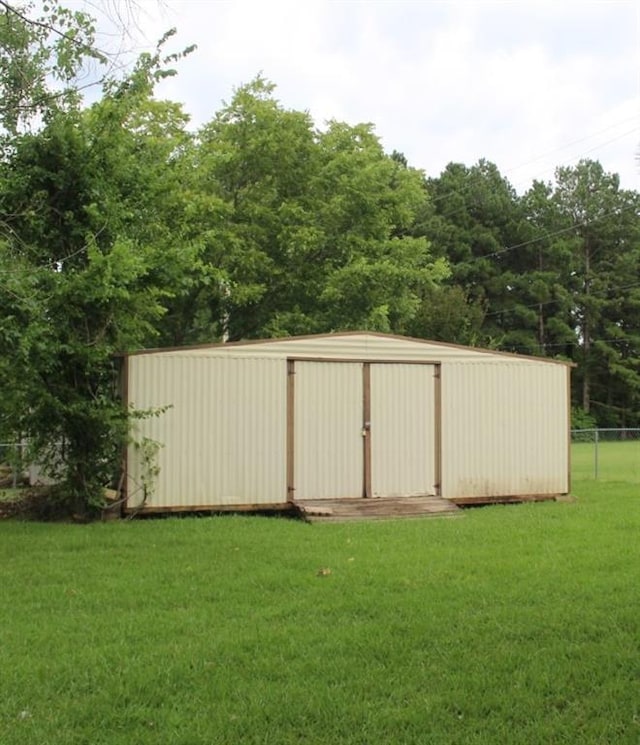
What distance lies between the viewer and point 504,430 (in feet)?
39.8

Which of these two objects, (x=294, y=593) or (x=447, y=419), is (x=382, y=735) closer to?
(x=294, y=593)

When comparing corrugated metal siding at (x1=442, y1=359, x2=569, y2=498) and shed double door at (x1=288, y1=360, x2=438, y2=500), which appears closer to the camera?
shed double door at (x1=288, y1=360, x2=438, y2=500)

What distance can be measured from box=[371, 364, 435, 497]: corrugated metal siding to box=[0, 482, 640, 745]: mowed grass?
315cm

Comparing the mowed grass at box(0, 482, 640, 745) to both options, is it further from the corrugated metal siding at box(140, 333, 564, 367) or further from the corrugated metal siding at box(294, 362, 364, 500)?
the corrugated metal siding at box(140, 333, 564, 367)

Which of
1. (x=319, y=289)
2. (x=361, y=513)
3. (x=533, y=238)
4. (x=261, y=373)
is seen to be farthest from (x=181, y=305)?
(x=533, y=238)

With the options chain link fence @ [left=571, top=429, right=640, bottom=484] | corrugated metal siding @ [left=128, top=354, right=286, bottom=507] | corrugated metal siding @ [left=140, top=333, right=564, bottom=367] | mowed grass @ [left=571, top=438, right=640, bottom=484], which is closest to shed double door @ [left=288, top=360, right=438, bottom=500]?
corrugated metal siding @ [left=140, top=333, right=564, bottom=367]

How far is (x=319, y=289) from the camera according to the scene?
2192 centimetres

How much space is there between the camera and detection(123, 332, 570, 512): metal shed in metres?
10.5

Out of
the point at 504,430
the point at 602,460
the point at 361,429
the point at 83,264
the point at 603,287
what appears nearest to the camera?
the point at 83,264

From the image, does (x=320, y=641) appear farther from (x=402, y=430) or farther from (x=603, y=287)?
(x=603, y=287)

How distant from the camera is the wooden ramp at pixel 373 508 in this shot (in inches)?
404

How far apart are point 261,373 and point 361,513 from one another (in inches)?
96.3

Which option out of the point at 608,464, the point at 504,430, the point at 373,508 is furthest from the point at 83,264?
the point at 608,464

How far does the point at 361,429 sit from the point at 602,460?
549 inches
